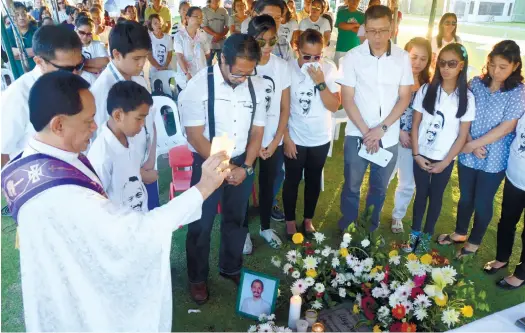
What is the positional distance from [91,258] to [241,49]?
1.28 metres

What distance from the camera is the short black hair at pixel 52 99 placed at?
4.62ft

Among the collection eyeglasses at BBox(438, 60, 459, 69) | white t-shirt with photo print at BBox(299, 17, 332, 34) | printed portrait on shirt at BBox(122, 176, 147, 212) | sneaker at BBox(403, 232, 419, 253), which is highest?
white t-shirt with photo print at BBox(299, 17, 332, 34)

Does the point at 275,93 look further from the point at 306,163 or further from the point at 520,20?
the point at 520,20

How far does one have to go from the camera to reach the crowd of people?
56.7 inches

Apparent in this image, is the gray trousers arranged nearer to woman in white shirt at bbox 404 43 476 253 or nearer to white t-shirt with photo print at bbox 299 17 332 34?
woman in white shirt at bbox 404 43 476 253

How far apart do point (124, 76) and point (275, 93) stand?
0.99 meters

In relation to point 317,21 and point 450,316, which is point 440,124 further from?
point 317,21

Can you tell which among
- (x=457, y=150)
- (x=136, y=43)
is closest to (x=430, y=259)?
(x=457, y=150)

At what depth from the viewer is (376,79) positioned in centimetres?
285

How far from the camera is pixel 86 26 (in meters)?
3.99

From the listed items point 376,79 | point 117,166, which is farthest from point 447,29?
point 117,166

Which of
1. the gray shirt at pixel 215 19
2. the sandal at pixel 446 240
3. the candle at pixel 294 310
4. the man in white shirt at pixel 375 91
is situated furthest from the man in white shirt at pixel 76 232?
the gray shirt at pixel 215 19

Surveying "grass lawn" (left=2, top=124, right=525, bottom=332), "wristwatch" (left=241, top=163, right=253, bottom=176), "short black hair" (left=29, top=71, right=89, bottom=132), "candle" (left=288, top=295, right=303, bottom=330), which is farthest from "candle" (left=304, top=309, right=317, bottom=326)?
"short black hair" (left=29, top=71, right=89, bottom=132)

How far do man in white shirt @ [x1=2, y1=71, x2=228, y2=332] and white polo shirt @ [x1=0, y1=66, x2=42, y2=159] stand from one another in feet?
3.60
